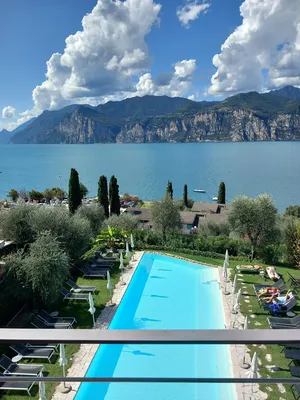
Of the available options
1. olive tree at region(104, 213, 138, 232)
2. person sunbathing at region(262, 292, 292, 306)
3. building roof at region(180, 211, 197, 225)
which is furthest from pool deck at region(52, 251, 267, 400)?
building roof at region(180, 211, 197, 225)

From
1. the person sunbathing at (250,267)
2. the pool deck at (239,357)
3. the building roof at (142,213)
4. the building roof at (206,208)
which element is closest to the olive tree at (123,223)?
the person sunbathing at (250,267)

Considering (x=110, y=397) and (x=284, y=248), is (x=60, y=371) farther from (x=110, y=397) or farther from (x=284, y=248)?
(x=284, y=248)

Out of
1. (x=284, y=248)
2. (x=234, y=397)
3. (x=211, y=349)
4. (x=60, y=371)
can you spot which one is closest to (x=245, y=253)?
(x=284, y=248)

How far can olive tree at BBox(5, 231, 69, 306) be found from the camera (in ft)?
46.0

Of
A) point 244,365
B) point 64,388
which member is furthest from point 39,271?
point 244,365

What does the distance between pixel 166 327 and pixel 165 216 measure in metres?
14.9

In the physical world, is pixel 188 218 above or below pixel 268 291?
below

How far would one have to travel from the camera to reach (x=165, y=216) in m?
28.9

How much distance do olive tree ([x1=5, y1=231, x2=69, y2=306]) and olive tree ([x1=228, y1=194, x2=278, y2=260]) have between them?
1434cm

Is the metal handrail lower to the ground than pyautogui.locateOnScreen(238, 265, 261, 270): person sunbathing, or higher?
higher

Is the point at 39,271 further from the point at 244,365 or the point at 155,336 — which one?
the point at 155,336

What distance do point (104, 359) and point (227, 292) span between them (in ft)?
26.6

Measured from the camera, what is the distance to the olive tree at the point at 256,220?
23.5m

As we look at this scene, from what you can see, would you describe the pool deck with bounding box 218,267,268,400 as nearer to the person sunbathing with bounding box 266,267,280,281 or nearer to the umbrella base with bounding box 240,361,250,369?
the umbrella base with bounding box 240,361,250,369
